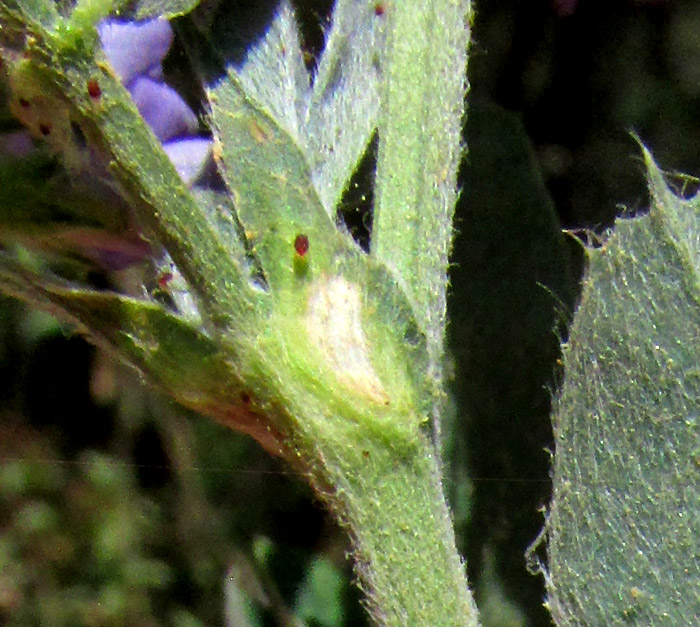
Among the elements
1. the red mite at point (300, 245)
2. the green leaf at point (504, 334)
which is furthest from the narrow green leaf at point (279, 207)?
the green leaf at point (504, 334)

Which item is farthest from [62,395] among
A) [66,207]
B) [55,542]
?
[66,207]

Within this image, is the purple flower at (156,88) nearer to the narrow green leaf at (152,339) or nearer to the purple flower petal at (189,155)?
the purple flower petal at (189,155)

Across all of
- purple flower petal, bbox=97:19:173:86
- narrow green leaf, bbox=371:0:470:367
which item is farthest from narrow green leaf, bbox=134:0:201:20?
narrow green leaf, bbox=371:0:470:367

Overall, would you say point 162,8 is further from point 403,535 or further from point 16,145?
point 403,535

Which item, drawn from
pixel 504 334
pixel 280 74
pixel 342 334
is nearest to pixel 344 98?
pixel 280 74

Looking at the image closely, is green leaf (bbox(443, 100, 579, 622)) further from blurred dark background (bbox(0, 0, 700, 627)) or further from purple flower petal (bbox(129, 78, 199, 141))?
purple flower petal (bbox(129, 78, 199, 141))

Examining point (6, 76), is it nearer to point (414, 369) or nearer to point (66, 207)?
point (66, 207)
